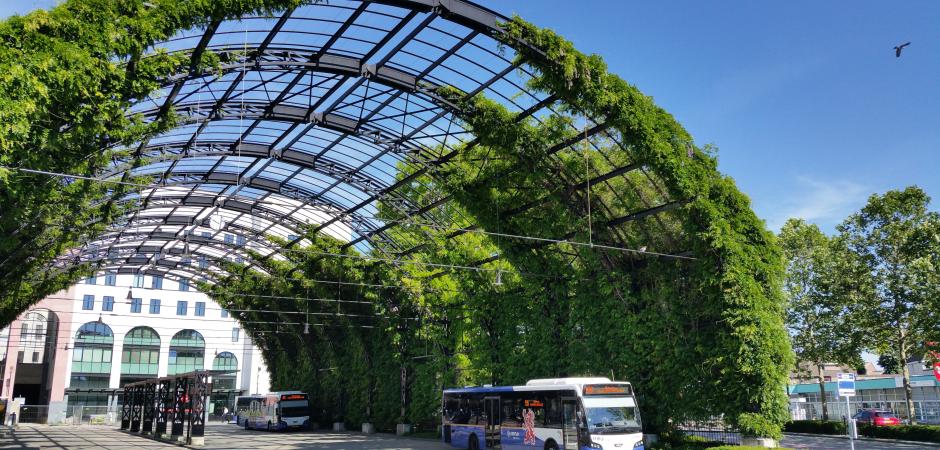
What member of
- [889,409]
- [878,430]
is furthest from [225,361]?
[878,430]

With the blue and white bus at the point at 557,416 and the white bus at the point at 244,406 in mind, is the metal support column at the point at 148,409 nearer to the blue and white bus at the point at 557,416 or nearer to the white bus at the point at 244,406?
the white bus at the point at 244,406

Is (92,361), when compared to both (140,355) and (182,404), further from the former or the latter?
(182,404)

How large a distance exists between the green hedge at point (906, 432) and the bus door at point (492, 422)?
17.5 meters

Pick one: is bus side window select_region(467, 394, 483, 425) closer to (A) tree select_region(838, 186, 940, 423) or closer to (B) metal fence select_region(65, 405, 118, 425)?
(A) tree select_region(838, 186, 940, 423)

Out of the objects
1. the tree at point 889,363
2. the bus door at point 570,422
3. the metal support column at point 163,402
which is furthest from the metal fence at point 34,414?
the tree at point 889,363

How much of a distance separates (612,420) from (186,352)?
192ft

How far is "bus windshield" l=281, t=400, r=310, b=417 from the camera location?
144ft

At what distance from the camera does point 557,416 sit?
20.5 metres

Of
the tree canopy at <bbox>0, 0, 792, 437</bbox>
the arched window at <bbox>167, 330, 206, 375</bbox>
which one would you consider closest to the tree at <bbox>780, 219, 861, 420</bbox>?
the tree canopy at <bbox>0, 0, 792, 437</bbox>

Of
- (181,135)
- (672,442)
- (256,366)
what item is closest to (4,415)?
(256,366)

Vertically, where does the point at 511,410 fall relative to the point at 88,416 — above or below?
above

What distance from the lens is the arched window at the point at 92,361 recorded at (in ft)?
202

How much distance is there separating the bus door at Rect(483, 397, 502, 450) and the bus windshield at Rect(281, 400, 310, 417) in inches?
920

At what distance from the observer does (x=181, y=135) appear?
26500mm
